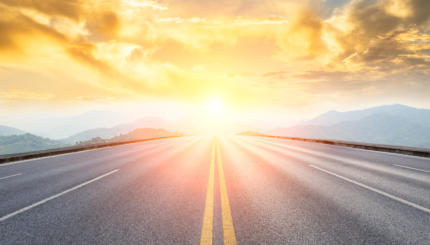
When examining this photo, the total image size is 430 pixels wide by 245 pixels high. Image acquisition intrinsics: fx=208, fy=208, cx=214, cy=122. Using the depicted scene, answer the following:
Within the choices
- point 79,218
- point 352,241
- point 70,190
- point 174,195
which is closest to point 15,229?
point 79,218

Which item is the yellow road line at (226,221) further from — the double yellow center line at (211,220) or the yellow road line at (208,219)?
the yellow road line at (208,219)

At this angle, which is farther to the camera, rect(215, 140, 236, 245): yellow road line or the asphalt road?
the asphalt road

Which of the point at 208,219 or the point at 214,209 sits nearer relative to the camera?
the point at 208,219

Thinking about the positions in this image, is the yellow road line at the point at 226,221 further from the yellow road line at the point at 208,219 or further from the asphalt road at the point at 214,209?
the yellow road line at the point at 208,219

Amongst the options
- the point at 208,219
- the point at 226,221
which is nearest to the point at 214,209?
the point at 208,219

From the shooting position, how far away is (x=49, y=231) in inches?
124

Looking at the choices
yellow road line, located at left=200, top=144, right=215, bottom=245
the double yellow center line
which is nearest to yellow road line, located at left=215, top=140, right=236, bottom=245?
the double yellow center line

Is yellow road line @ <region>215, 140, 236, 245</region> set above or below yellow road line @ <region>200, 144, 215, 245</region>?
below

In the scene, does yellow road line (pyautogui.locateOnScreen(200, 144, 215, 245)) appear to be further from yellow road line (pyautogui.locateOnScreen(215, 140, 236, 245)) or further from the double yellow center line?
yellow road line (pyautogui.locateOnScreen(215, 140, 236, 245))

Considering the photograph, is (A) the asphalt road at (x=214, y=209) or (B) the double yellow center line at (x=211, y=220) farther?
(A) the asphalt road at (x=214, y=209)

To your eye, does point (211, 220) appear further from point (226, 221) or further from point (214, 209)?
point (214, 209)

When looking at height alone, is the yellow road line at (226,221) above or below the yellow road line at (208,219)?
below

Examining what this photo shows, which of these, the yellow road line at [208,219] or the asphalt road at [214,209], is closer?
the yellow road line at [208,219]

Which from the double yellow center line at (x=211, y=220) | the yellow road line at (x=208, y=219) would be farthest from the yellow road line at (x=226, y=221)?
the yellow road line at (x=208, y=219)
